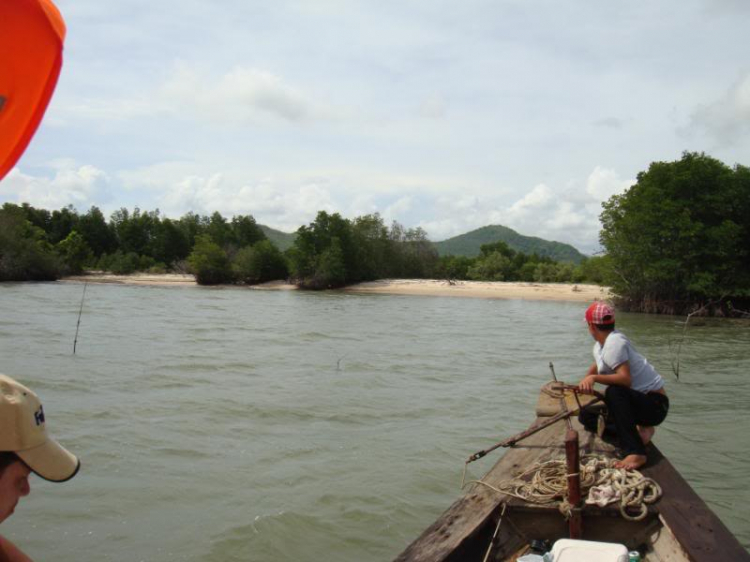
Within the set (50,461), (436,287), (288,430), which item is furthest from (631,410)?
(436,287)

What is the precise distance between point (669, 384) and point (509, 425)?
5553 mm

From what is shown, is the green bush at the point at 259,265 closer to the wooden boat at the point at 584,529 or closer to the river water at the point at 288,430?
the river water at the point at 288,430

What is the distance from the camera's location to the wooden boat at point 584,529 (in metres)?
3.67

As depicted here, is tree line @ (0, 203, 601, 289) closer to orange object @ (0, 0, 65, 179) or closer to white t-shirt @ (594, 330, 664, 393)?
white t-shirt @ (594, 330, 664, 393)

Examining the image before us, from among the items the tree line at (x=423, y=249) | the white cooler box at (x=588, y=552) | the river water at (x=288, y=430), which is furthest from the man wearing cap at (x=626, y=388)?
the tree line at (x=423, y=249)

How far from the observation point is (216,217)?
71.3m

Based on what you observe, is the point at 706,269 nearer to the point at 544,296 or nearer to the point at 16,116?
the point at 544,296

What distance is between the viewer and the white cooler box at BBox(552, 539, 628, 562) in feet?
11.1

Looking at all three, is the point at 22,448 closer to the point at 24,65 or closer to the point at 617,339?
the point at 24,65

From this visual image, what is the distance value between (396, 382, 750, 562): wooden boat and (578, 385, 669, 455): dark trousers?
251 mm

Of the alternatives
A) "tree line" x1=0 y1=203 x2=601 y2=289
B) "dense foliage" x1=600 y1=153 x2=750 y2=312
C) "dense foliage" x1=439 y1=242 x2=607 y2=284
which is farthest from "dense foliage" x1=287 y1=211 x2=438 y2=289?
"dense foliage" x1=600 y1=153 x2=750 y2=312

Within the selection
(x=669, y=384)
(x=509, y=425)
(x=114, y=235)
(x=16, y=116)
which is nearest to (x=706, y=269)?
(x=669, y=384)

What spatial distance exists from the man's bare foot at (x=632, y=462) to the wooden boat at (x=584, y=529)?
0.19ft

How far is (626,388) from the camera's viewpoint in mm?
4898
